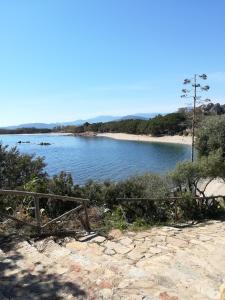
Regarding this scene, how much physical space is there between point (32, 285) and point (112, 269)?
1.14 meters

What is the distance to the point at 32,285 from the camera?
4.03 meters

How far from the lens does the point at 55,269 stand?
455cm

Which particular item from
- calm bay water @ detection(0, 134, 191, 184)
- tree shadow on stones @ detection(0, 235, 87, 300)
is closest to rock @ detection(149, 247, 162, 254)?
tree shadow on stones @ detection(0, 235, 87, 300)

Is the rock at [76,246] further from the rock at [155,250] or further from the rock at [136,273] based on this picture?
the rock at [136,273]

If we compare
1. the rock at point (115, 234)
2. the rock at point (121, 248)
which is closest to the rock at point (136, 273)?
the rock at point (121, 248)

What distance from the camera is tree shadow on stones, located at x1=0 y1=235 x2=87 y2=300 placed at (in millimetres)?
3789

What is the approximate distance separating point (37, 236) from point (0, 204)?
232cm

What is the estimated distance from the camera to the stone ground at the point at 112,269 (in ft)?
12.9

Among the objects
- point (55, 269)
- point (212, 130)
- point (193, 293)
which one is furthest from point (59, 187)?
point (212, 130)

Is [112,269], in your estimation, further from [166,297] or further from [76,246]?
[76,246]

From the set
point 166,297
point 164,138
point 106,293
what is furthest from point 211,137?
point 164,138

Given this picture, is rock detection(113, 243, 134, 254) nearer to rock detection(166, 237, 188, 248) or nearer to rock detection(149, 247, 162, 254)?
rock detection(149, 247, 162, 254)

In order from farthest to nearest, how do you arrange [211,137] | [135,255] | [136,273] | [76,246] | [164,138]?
[164,138] → [211,137] → [76,246] → [135,255] → [136,273]

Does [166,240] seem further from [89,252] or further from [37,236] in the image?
[37,236]
